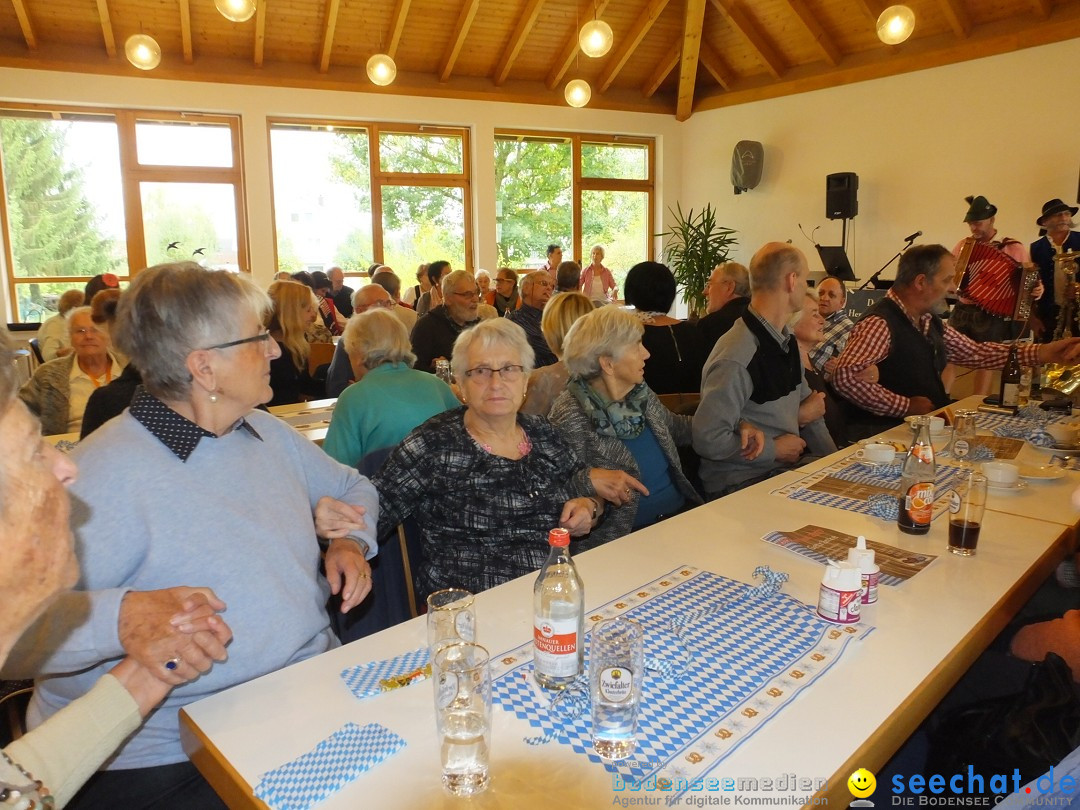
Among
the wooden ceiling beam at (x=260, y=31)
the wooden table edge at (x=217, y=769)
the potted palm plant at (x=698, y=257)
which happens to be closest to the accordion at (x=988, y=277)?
the potted palm plant at (x=698, y=257)

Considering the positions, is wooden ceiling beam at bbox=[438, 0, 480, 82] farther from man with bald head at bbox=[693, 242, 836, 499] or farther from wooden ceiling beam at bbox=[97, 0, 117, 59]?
man with bald head at bbox=[693, 242, 836, 499]

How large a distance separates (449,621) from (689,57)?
10373 millimetres

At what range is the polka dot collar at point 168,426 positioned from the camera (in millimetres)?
1469

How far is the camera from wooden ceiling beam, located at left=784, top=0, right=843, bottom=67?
8.85m

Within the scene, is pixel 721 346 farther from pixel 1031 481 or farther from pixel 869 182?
pixel 869 182

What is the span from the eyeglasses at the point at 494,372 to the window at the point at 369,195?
26.2 feet

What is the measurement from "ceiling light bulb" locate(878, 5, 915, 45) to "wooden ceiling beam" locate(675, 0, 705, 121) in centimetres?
352

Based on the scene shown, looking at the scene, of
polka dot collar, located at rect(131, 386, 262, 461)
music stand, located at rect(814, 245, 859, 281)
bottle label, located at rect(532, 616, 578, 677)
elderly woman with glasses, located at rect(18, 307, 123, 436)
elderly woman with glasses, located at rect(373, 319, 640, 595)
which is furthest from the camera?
music stand, located at rect(814, 245, 859, 281)

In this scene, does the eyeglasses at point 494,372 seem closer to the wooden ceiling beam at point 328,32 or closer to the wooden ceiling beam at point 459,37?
the wooden ceiling beam at point 328,32

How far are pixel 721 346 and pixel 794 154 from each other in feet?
27.1

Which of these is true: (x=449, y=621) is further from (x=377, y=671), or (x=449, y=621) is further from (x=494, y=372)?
(x=494, y=372)

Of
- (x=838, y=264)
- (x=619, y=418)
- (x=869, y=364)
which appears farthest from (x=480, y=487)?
(x=838, y=264)

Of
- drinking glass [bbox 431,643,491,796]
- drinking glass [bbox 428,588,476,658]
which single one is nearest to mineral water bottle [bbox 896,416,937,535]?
drinking glass [bbox 428,588,476,658]

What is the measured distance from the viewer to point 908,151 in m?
8.81
